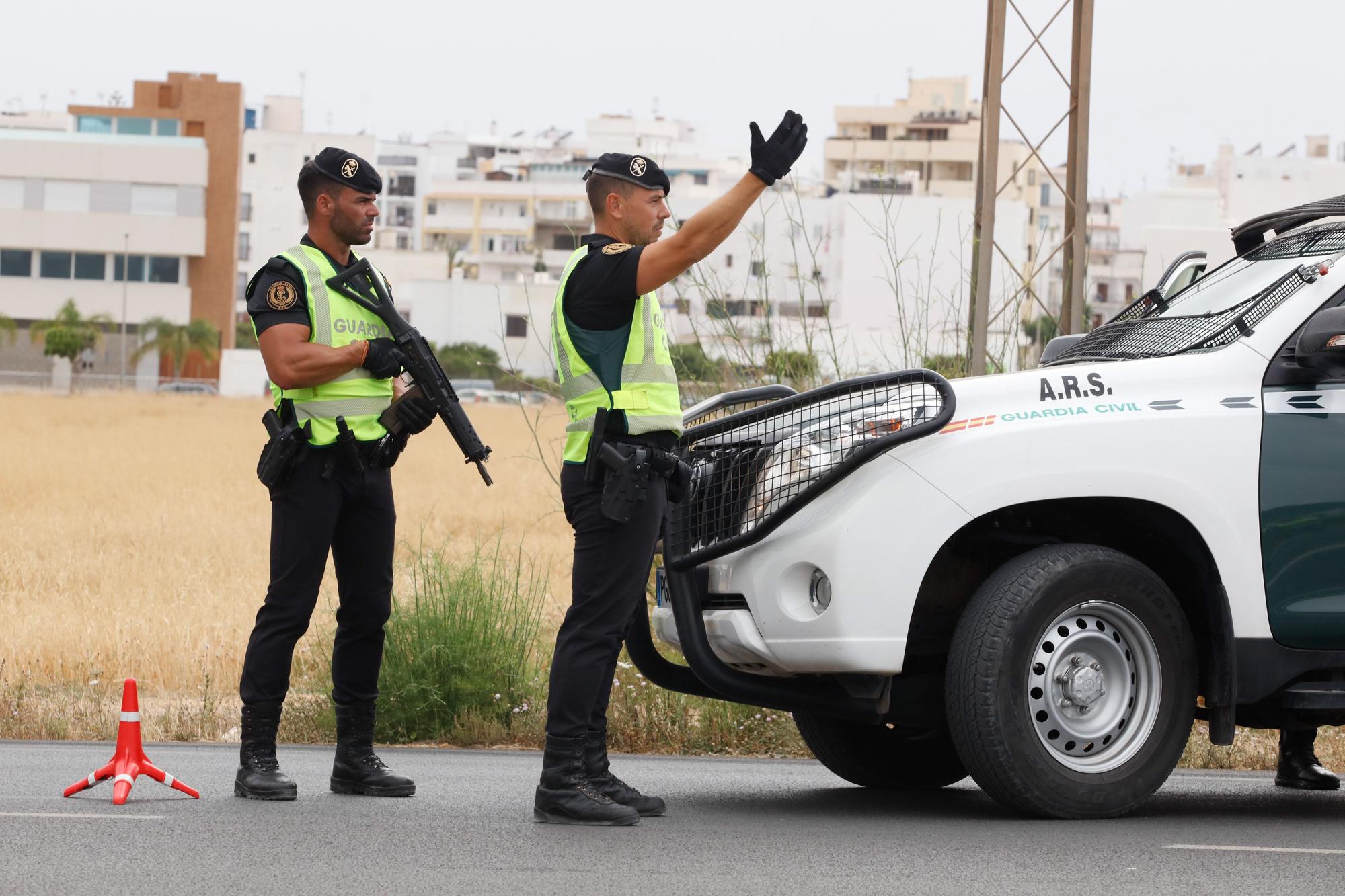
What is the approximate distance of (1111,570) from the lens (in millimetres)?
6160

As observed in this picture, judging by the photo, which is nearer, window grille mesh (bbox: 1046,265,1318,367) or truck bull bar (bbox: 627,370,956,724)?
truck bull bar (bbox: 627,370,956,724)

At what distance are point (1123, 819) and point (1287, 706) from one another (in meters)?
0.68

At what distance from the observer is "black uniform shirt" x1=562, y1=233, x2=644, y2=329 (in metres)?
6.02

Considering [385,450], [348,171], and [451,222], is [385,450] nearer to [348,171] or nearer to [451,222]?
[348,171]

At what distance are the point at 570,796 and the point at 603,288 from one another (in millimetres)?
1615

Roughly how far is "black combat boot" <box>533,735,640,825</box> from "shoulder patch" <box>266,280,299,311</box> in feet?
5.49

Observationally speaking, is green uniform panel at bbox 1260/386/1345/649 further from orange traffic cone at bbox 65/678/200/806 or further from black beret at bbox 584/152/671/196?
orange traffic cone at bbox 65/678/200/806

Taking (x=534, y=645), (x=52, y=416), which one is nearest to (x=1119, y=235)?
(x=52, y=416)

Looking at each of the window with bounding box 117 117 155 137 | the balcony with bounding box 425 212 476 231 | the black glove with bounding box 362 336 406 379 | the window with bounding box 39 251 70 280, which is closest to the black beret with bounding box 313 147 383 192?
the black glove with bounding box 362 336 406 379

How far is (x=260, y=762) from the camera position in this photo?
6582mm

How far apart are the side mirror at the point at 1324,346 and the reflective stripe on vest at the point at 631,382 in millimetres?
2058

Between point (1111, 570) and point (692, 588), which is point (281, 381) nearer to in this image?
point (692, 588)

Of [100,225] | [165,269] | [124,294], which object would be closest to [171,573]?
[124,294]

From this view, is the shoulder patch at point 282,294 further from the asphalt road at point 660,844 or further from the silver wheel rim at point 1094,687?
the silver wheel rim at point 1094,687
